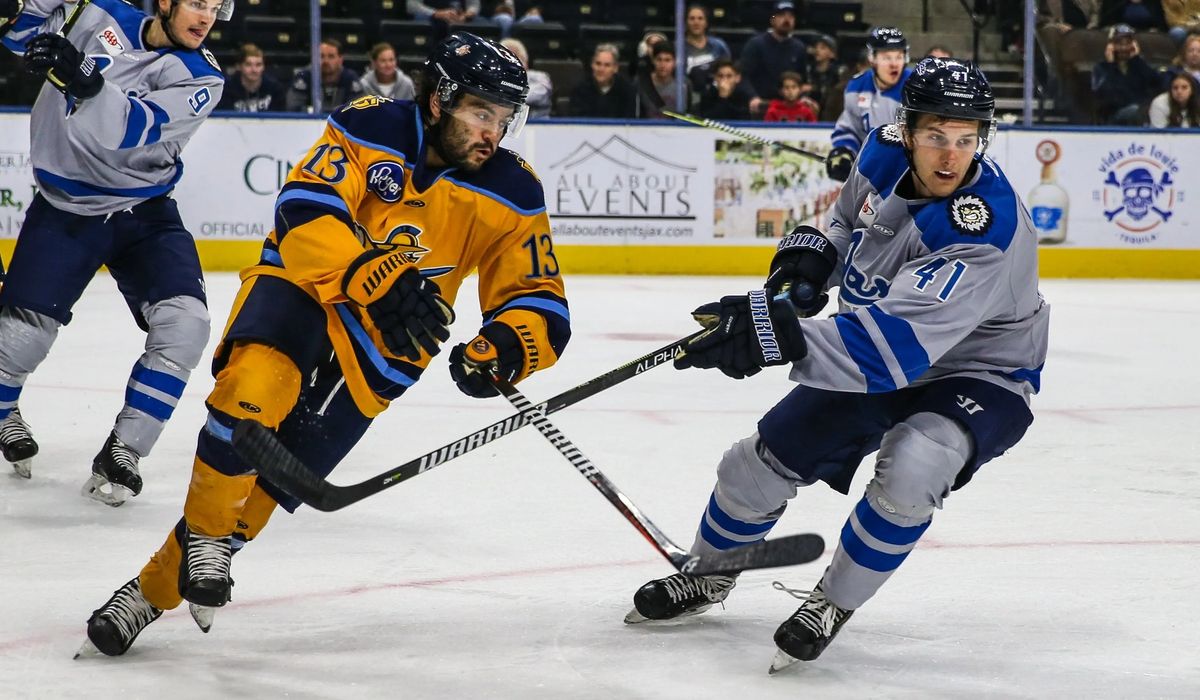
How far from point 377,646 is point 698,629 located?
563 mm

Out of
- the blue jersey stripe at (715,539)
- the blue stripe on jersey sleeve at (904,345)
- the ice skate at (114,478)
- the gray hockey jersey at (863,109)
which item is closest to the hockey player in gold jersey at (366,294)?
the blue jersey stripe at (715,539)

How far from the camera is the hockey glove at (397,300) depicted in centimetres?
224

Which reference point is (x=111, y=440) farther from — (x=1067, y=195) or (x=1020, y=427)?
(x=1067, y=195)

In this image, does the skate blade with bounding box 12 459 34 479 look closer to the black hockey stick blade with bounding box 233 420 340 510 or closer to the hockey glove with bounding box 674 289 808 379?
the black hockey stick blade with bounding box 233 420 340 510

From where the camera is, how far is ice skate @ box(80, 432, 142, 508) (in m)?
3.40

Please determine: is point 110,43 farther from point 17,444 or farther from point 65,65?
point 17,444

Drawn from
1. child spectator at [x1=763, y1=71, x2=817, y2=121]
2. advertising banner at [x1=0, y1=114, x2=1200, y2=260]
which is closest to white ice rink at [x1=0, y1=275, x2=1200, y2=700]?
advertising banner at [x1=0, y1=114, x2=1200, y2=260]

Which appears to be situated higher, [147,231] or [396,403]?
[147,231]

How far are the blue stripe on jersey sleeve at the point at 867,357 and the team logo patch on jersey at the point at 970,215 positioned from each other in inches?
9.5

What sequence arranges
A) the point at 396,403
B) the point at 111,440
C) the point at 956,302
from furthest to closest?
1. the point at 396,403
2. the point at 111,440
3. the point at 956,302

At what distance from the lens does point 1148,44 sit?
10.2 meters

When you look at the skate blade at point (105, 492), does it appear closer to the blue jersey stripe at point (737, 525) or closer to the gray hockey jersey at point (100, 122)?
the gray hockey jersey at point (100, 122)

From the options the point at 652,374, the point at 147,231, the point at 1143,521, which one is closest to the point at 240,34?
the point at 652,374

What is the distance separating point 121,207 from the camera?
12.1ft
